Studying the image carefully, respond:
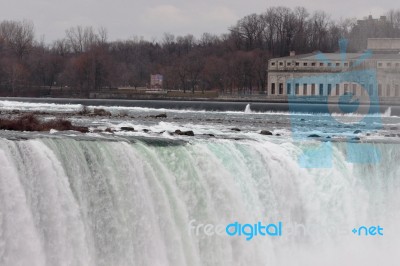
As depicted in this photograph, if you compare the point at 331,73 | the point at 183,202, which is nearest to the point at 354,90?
the point at 331,73

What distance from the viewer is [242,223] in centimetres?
2253

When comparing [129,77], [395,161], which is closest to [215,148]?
[395,161]

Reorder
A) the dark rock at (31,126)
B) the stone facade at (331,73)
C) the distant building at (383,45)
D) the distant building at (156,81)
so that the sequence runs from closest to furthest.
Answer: the dark rock at (31,126)
the stone facade at (331,73)
the distant building at (383,45)
the distant building at (156,81)

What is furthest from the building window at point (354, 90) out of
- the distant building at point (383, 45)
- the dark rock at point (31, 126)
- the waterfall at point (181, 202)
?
the waterfall at point (181, 202)

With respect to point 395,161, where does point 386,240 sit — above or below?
below

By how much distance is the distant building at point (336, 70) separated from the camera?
123 m

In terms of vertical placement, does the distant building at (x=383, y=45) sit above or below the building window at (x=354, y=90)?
above

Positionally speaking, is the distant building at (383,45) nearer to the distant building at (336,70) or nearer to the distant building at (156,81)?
the distant building at (336,70)

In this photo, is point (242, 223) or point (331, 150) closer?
point (242, 223)

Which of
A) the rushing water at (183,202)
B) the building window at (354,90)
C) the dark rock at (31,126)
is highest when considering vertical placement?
the dark rock at (31,126)

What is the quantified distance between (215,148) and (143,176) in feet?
12.9

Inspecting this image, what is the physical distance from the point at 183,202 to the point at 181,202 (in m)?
0.16

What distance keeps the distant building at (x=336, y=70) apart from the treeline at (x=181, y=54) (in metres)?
5.11

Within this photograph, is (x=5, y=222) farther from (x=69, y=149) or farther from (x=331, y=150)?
(x=331, y=150)
